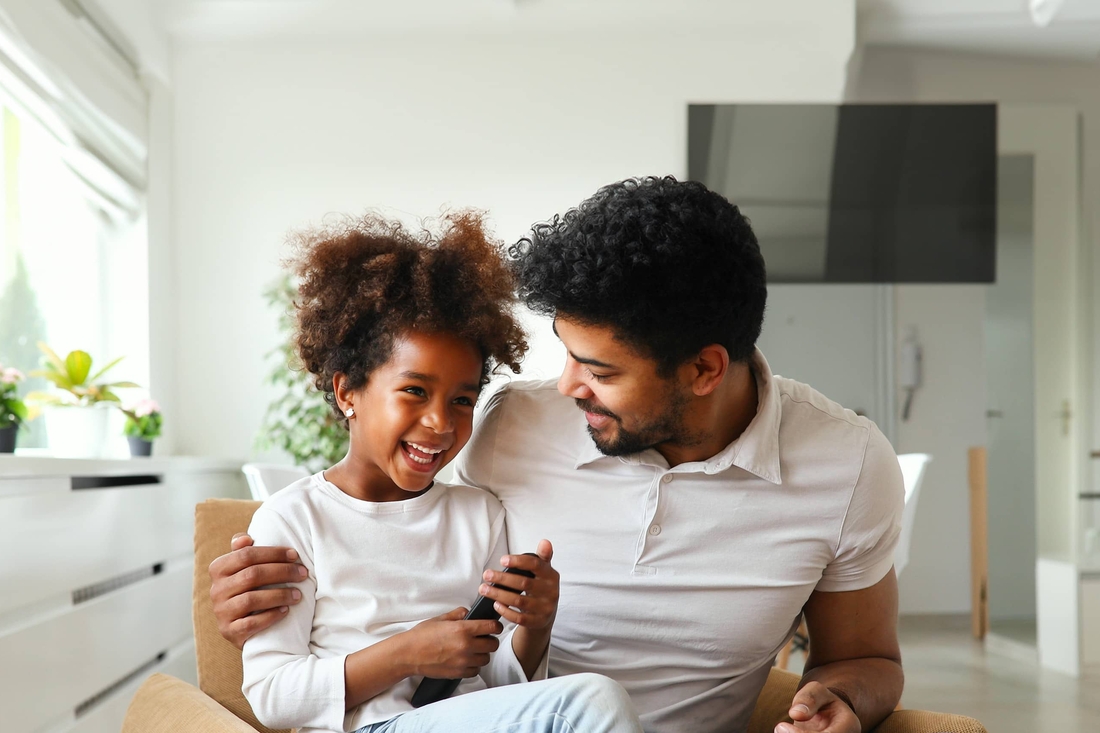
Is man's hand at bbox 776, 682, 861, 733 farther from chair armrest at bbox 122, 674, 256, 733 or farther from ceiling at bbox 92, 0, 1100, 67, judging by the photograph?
ceiling at bbox 92, 0, 1100, 67

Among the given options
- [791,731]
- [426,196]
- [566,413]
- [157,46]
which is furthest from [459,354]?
[157,46]

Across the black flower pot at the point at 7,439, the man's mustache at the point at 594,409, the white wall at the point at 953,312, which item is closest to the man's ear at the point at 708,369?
the man's mustache at the point at 594,409

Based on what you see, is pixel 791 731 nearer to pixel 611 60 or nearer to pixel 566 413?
pixel 566 413

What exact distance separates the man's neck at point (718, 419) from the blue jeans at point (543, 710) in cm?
43

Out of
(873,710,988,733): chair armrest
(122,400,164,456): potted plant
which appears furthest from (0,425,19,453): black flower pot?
(873,710,988,733): chair armrest

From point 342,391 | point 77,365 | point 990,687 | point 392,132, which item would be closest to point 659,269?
point 342,391

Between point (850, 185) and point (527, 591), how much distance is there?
11.4ft

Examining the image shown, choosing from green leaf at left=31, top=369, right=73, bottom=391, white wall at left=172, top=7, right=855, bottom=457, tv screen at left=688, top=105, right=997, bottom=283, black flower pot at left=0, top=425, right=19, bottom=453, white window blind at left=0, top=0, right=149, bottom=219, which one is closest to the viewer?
black flower pot at left=0, top=425, right=19, bottom=453

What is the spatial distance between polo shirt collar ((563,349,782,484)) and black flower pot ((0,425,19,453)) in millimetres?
1534

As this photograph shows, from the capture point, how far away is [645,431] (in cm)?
138

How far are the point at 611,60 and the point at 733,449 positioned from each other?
3433 millimetres

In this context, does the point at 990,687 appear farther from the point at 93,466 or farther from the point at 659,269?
the point at 93,466

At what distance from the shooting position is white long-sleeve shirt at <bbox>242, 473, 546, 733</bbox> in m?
1.20

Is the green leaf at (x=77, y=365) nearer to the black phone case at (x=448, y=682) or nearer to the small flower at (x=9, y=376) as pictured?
the small flower at (x=9, y=376)
